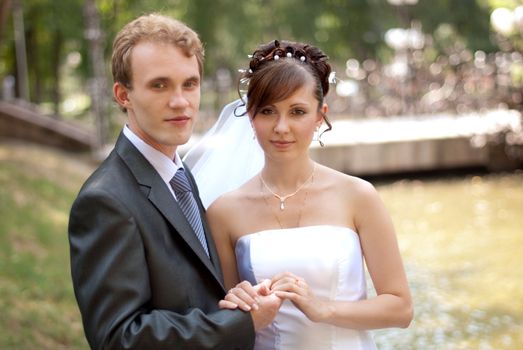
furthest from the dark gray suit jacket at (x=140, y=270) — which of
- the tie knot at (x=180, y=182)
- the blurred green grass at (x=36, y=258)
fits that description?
the blurred green grass at (x=36, y=258)

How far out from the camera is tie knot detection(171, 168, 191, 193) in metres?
2.81

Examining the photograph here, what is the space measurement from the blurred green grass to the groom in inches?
145

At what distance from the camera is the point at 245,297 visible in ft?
8.66

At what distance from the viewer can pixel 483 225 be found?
1159cm

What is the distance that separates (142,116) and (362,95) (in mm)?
18109

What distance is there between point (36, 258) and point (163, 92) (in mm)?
5925

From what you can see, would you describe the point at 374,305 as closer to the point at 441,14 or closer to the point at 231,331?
the point at 231,331

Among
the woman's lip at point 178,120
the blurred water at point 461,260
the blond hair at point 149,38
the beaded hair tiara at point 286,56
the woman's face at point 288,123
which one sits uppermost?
the blond hair at point 149,38

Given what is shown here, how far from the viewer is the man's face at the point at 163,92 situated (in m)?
2.58

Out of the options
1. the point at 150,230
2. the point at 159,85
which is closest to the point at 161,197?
the point at 150,230

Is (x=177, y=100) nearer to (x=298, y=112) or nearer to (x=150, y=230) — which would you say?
(x=150, y=230)

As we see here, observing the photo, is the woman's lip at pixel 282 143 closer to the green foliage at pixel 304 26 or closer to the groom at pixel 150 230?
the groom at pixel 150 230

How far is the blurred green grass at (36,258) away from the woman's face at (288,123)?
361 centimetres

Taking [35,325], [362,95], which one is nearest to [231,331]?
[35,325]
